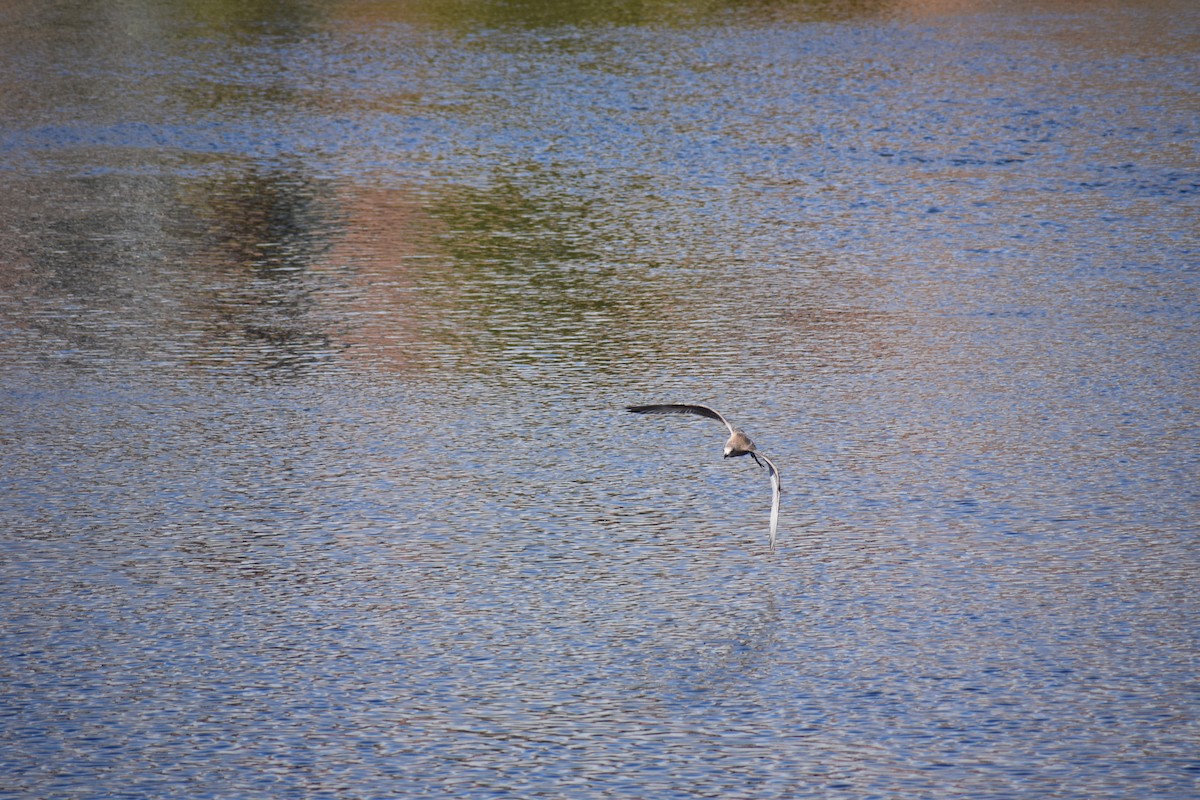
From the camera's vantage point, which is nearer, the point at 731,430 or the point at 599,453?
the point at 731,430

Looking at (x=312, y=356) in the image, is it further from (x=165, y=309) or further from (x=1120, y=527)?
(x=1120, y=527)

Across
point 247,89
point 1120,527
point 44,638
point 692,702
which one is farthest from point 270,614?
point 247,89

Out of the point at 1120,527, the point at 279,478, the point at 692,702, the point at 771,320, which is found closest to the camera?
the point at 692,702

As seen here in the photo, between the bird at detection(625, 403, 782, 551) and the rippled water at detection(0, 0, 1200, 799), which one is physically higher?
the bird at detection(625, 403, 782, 551)

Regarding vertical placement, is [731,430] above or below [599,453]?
above

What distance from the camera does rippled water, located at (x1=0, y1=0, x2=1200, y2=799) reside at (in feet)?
14.5

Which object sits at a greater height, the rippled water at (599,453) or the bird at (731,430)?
the bird at (731,430)

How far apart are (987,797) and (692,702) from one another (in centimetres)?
85

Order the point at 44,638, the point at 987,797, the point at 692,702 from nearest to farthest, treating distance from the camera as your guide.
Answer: the point at 987,797, the point at 692,702, the point at 44,638

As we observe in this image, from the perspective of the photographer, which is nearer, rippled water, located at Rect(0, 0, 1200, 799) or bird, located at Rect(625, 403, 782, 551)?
rippled water, located at Rect(0, 0, 1200, 799)

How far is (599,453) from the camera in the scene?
21.7 ft

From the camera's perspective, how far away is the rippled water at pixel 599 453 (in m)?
4.41

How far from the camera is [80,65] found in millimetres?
17094

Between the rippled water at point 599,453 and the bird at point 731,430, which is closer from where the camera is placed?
the rippled water at point 599,453
